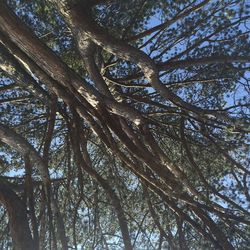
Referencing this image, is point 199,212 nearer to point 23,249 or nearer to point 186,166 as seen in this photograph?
point 186,166

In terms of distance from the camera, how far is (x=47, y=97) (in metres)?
5.70

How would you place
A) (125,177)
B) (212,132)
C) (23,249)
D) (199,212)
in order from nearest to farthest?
(23,249) < (199,212) < (212,132) < (125,177)

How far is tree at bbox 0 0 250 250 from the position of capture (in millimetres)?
4922

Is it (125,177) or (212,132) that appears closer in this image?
(212,132)

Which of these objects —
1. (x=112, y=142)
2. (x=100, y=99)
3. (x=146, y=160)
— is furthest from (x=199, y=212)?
(x=100, y=99)

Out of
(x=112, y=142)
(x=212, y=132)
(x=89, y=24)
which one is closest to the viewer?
(x=89, y=24)

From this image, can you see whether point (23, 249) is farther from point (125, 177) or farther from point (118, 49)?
point (125, 177)

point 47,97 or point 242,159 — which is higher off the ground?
point 47,97

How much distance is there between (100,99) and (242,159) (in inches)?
120

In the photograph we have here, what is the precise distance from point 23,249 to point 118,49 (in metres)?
2.43

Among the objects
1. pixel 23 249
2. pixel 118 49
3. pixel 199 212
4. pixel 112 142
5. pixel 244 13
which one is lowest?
pixel 23 249

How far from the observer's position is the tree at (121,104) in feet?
16.1

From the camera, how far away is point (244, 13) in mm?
5805

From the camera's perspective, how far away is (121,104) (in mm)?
5031
